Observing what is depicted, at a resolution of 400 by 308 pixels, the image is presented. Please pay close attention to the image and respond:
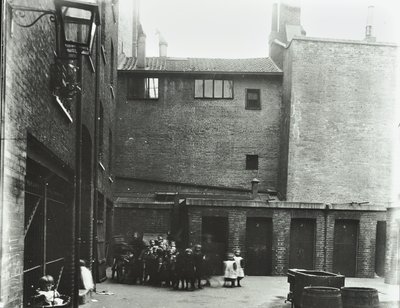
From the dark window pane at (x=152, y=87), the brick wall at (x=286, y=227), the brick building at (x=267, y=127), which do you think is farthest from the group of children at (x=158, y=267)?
the dark window pane at (x=152, y=87)

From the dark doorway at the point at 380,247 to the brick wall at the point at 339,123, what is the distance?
4.66 meters

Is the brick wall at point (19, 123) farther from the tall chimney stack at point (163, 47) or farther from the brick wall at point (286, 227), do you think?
the tall chimney stack at point (163, 47)

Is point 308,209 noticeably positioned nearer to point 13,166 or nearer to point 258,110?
point 258,110

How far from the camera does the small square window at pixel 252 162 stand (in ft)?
97.8

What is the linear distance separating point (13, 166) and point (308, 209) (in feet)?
59.5

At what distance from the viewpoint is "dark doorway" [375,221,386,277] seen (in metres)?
23.3

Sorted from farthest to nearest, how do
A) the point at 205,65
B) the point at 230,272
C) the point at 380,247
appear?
1. the point at 205,65
2. the point at 380,247
3. the point at 230,272

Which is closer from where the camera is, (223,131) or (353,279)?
(353,279)

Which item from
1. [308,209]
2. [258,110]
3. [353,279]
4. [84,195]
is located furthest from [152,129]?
[84,195]

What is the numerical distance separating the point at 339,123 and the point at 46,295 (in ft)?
76.5

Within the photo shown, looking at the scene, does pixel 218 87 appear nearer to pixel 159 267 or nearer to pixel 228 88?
pixel 228 88

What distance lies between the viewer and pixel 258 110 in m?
29.8

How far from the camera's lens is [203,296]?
48.9 feet

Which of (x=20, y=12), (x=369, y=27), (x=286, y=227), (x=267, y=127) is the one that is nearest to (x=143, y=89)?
(x=267, y=127)
